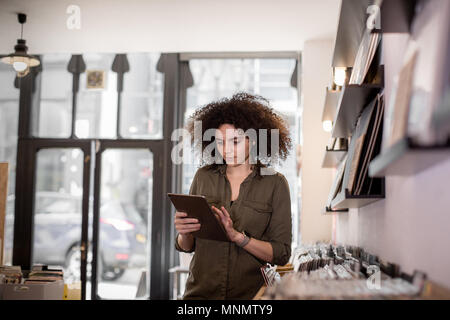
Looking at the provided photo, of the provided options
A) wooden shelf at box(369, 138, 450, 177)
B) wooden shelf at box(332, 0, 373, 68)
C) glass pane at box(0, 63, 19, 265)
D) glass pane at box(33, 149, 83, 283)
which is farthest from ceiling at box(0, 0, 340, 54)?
wooden shelf at box(369, 138, 450, 177)

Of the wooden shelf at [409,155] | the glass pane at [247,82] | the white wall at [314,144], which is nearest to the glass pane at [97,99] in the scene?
the glass pane at [247,82]

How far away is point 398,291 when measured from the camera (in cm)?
121

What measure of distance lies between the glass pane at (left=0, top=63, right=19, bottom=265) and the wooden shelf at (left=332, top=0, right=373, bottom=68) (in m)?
4.39

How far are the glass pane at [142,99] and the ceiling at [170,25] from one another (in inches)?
15.6

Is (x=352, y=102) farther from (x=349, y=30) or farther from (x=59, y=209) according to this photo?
(x=59, y=209)

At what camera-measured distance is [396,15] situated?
4.89 ft

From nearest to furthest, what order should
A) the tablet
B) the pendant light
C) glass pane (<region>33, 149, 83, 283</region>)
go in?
the tablet < the pendant light < glass pane (<region>33, 149, 83, 283</region>)

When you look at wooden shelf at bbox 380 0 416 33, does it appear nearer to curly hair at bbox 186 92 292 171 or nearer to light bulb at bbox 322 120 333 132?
curly hair at bbox 186 92 292 171

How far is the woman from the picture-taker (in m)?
2.01

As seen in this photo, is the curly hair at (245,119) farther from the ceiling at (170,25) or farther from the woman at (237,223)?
the ceiling at (170,25)

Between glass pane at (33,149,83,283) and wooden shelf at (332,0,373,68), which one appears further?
glass pane at (33,149,83,283)

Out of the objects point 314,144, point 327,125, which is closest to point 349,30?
point 327,125

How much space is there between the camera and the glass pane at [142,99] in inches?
233

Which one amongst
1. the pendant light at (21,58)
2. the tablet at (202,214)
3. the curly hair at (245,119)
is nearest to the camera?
the tablet at (202,214)
